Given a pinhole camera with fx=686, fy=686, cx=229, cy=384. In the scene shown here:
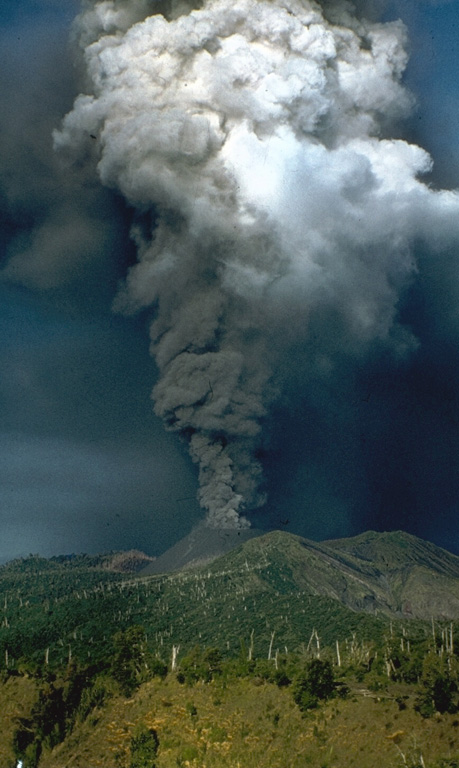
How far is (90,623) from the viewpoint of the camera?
83.8 metres

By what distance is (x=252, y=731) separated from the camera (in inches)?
1694

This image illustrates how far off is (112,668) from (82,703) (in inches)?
169

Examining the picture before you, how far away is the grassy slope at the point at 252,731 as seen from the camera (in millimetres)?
37188

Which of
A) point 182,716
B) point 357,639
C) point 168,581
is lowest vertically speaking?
point 182,716

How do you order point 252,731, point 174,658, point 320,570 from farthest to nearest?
point 320,570 < point 174,658 < point 252,731

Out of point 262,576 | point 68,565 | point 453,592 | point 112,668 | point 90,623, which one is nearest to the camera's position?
point 112,668

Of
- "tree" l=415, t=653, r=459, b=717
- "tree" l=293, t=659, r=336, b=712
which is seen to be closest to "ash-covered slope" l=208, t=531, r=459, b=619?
"tree" l=293, t=659, r=336, b=712

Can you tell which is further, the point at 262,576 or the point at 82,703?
the point at 262,576

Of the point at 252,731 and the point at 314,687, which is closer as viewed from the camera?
the point at 252,731

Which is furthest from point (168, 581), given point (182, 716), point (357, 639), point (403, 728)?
point (403, 728)

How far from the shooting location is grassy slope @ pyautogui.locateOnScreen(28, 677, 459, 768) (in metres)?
37.2

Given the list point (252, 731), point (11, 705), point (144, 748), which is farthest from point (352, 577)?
point (144, 748)

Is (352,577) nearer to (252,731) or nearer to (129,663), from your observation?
(129,663)

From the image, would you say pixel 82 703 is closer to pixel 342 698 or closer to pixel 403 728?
pixel 342 698
